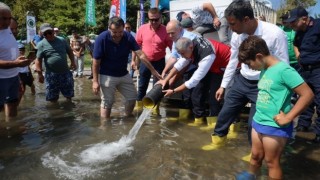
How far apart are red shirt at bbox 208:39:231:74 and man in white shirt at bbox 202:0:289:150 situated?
996 mm

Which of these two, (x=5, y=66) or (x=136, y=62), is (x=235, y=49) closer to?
(x=5, y=66)

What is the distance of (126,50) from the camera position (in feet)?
20.5

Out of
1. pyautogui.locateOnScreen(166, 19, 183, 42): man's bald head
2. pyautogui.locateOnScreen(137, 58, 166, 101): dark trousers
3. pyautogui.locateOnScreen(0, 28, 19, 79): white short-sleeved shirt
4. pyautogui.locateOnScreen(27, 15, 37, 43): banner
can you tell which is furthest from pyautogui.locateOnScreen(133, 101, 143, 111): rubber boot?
pyautogui.locateOnScreen(27, 15, 37, 43): banner

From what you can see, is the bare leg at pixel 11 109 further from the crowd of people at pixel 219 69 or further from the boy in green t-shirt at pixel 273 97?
the boy in green t-shirt at pixel 273 97

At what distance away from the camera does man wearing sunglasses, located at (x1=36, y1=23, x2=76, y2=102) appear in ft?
24.2

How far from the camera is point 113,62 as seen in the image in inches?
243

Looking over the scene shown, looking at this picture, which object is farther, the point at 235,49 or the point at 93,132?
the point at 93,132

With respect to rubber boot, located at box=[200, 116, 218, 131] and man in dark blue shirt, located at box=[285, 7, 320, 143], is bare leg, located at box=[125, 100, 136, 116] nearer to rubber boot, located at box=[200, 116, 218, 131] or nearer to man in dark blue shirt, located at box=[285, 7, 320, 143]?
rubber boot, located at box=[200, 116, 218, 131]

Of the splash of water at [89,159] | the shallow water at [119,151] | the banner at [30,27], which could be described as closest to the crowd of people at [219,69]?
the shallow water at [119,151]

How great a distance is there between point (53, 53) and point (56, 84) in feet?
2.36

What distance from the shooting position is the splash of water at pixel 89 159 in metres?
3.82

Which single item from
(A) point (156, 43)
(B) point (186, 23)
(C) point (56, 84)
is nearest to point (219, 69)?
(B) point (186, 23)

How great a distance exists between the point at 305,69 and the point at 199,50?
1.67 m

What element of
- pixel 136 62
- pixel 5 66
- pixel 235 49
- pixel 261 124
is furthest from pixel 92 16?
pixel 261 124
